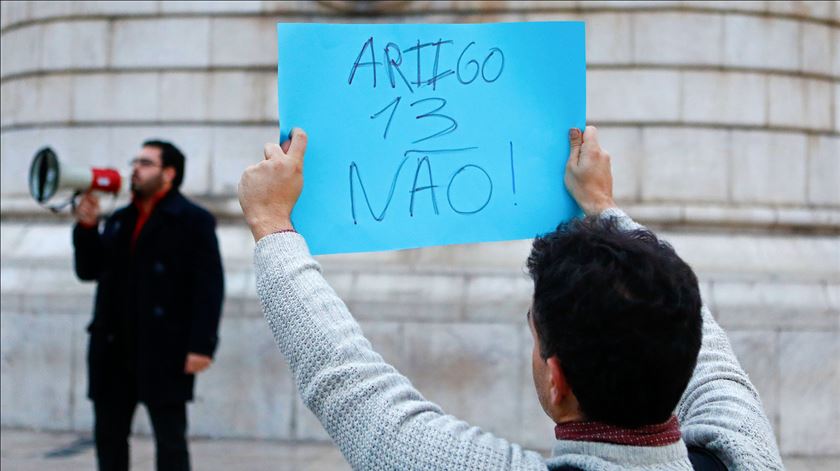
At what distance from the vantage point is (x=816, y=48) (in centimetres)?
756

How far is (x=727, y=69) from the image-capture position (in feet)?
24.1

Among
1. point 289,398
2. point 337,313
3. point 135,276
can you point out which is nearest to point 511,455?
point 337,313

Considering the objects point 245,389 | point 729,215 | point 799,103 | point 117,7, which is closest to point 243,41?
point 117,7

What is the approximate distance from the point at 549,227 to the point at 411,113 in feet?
1.10

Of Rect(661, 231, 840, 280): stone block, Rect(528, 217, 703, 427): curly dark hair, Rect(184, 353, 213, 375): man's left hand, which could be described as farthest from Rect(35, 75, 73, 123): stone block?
Rect(528, 217, 703, 427): curly dark hair

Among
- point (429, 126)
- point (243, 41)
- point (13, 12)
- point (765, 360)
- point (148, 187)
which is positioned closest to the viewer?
point (429, 126)

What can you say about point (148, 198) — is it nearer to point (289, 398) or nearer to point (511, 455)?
point (289, 398)

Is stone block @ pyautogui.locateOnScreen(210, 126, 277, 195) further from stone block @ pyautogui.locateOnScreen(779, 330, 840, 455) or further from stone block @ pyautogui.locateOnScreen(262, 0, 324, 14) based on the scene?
stone block @ pyautogui.locateOnScreen(779, 330, 840, 455)

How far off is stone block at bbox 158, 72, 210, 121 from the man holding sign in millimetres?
6262

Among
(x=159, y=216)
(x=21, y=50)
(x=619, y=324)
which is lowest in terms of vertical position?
(x=619, y=324)

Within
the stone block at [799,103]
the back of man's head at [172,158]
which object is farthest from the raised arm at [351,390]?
the stone block at [799,103]

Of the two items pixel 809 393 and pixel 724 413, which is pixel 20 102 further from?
pixel 724 413

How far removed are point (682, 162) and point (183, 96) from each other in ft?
11.1

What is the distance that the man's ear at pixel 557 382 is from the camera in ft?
4.68
